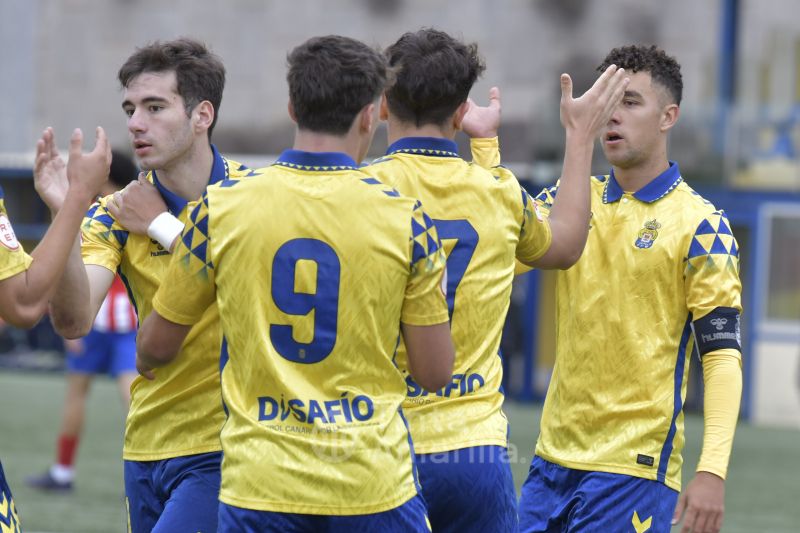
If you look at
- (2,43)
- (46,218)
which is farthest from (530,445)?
(2,43)

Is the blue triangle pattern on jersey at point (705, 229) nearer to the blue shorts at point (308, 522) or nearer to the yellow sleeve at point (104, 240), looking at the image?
the blue shorts at point (308, 522)

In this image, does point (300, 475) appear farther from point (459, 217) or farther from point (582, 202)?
point (582, 202)

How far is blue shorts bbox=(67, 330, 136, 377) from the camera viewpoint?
9.52m

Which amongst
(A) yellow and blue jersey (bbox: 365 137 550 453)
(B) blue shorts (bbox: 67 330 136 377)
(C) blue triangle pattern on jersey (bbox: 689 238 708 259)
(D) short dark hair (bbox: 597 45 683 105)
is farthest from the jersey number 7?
(B) blue shorts (bbox: 67 330 136 377)

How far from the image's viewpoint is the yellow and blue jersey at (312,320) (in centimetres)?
317

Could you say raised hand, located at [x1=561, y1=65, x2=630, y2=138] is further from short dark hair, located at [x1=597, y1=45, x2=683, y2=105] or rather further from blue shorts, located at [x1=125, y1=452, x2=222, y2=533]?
blue shorts, located at [x1=125, y1=452, x2=222, y2=533]

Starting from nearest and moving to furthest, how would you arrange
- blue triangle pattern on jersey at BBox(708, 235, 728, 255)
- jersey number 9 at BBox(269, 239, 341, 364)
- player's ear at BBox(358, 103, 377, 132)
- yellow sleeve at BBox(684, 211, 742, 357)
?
jersey number 9 at BBox(269, 239, 341, 364) → player's ear at BBox(358, 103, 377, 132) → yellow sleeve at BBox(684, 211, 742, 357) → blue triangle pattern on jersey at BBox(708, 235, 728, 255)

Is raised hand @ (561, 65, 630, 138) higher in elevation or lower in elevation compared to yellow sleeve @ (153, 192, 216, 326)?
higher

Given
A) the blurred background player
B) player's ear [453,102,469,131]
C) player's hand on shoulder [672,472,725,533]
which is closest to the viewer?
player's ear [453,102,469,131]

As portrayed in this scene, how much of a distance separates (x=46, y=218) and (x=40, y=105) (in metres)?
4.93

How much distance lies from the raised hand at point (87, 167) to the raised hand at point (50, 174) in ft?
0.34

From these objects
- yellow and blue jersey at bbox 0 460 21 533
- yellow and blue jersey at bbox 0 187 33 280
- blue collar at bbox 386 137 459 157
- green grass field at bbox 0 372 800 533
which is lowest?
green grass field at bbox 0 372 800 533

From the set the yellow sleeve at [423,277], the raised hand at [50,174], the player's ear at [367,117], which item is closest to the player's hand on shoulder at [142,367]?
the raised hand at [50,174]

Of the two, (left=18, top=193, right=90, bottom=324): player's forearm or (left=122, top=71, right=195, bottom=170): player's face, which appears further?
(left=122, top=71, right=195, bottom=170): player's face
